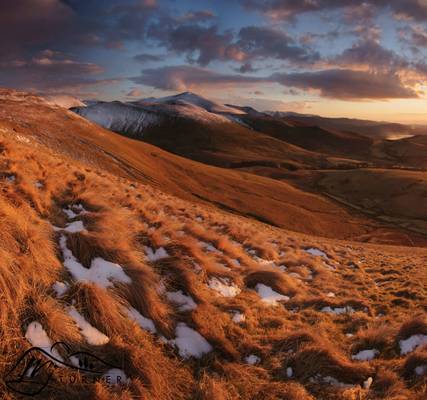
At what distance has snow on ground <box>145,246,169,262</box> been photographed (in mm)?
8262

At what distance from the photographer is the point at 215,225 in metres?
16.1

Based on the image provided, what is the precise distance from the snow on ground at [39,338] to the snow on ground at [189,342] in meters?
1.93

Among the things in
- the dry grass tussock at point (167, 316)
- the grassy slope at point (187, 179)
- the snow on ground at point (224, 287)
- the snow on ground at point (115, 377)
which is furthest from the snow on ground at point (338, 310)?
the grassy slope at point (187, 179)

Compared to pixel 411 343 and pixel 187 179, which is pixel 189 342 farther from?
pixel 187 179

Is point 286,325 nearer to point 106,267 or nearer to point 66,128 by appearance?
point 106,267

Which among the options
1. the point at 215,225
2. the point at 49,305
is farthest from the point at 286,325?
the point at 215,225

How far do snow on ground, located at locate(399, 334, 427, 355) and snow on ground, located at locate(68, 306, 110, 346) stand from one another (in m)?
5.48

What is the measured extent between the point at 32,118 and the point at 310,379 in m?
68.1

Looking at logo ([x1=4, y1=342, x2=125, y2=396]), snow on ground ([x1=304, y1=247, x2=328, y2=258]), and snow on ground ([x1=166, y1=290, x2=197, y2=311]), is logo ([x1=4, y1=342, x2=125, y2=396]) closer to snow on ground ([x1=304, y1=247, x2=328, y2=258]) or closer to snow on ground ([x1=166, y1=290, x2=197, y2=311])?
snow on ground ([x1=166, y1=290, x2=197, y2=311])

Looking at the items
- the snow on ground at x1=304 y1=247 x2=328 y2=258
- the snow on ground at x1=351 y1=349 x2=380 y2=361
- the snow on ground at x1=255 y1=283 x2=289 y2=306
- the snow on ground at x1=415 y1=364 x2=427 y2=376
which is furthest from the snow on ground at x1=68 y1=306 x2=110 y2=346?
the snow on ground at x1=304 y1=247 x2=328 y2=258

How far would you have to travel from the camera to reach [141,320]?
597 centimetres

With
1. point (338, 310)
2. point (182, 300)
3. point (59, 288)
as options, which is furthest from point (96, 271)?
A: point (338, 310)

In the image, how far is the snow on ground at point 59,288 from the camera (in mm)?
5564

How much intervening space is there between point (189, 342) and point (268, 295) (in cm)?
392
